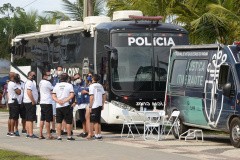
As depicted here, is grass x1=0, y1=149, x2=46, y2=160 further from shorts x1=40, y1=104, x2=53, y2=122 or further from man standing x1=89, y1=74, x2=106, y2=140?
man standing x1=89, y1=74, x2=106, y2=140

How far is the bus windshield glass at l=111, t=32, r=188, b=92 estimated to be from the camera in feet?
64.8

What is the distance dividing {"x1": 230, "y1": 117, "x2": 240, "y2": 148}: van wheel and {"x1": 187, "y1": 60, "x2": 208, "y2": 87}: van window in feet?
5.88

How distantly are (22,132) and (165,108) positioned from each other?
170 inches

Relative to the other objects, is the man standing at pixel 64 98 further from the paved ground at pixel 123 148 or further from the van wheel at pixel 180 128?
the van wheel at pixel 180 128

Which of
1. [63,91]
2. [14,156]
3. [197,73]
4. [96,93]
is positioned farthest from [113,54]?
[14,156]

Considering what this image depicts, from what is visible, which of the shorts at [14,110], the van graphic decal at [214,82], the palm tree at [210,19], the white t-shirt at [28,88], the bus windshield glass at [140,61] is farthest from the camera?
the palm tree at [210,19]

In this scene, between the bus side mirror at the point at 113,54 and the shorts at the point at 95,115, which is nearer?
the shorts at the point at 95,115

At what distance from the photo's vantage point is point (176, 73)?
18.9m

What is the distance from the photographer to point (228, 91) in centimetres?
1576

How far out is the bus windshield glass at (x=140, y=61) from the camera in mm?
19766

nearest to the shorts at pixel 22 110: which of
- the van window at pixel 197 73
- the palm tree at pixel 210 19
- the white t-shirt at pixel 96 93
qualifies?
the white t-shirt at pixel 96 93

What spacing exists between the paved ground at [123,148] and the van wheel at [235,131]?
171mm

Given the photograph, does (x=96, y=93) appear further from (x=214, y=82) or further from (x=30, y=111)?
(x=214, y=82)

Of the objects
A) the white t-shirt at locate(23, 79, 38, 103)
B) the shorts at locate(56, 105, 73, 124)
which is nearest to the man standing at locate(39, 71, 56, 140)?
the white t-shirt at locate(23, 79, 38, 103)
